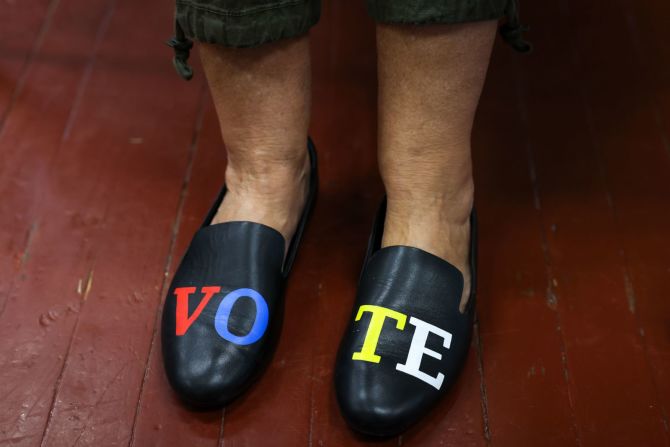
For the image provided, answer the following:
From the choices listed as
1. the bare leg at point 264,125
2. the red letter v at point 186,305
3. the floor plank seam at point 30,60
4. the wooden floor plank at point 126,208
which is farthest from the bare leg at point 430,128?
the floor plank seam at point 30,60

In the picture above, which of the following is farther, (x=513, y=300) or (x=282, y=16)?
(x=513, y=300)

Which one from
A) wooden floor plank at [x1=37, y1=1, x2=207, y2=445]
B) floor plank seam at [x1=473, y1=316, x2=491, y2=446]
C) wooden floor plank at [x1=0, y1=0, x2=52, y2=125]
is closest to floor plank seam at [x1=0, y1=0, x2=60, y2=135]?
wooden floor plank at [x1=0, y1=0, x2=52, y2=125]

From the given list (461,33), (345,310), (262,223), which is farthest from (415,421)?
(461,33)

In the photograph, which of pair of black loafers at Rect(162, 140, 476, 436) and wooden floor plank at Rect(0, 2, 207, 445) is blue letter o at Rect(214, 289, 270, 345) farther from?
wooden floor plank at Rect(0, 2, 207, 445)

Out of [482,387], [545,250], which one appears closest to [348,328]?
[482,387]

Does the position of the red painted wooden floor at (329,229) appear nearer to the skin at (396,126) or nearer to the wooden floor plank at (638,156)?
the wooden floor plank at (638,156)

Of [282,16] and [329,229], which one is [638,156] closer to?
[329,229]

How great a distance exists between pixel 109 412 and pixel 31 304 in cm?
21

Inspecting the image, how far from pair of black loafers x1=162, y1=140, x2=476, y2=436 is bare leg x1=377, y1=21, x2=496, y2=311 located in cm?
4

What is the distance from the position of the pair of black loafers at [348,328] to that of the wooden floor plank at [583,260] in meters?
0.15

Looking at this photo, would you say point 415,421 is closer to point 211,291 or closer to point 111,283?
point 211,291

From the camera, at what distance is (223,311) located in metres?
0.85

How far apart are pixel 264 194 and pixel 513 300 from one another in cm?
35

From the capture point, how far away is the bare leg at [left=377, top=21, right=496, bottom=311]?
76 centimetres
